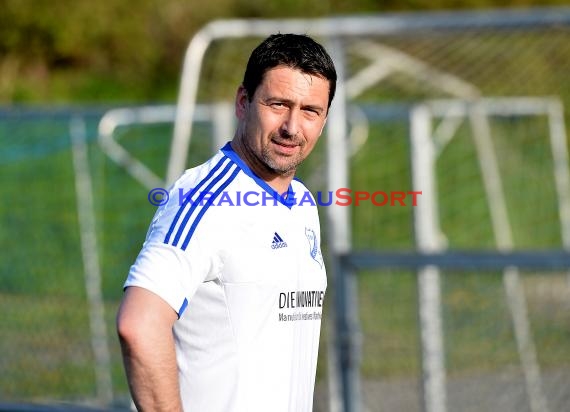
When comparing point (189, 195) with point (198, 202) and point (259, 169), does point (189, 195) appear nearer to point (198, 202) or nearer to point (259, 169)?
point (198, 202)

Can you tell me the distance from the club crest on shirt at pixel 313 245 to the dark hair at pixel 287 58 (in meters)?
0.43

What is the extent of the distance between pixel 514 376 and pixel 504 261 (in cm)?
57

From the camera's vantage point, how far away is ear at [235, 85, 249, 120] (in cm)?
353

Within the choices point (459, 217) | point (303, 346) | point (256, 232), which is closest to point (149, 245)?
point (256, 232)

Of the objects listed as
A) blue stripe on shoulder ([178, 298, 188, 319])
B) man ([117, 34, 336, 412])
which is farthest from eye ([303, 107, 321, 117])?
blue stripe on shoulder ([178, 298, 188, 319])

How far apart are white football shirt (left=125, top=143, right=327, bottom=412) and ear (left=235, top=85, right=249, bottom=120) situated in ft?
0.37

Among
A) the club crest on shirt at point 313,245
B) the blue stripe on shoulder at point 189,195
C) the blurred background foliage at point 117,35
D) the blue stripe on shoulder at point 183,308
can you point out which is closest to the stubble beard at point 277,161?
the blue stripe on shoulder at point 189,195

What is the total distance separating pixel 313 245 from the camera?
3.65 m

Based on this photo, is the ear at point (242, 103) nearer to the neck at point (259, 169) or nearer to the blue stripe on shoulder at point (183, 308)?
the neck at point (259, 169)

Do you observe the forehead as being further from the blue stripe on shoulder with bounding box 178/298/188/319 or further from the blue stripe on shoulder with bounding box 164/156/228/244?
the blue stripe on shoulder with bounding box 178/298/188/319

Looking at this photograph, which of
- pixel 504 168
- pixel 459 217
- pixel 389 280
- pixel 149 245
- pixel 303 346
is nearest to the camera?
pixel 149 245

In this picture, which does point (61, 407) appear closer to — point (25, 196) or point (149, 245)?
point (149, 245)

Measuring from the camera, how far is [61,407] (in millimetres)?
5949

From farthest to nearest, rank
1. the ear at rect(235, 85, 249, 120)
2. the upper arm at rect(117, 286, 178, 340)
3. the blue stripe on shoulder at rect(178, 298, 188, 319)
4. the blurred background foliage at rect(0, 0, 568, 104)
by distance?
the blurred background foliage at rect(0, 0, 568, 104) < the ear at rect(235, 85, 249, 120) < the blue stripe on shoulder at rect(178, 298, 188, 319) < the upper arm at rect(117, 286, 178, 340)
